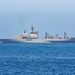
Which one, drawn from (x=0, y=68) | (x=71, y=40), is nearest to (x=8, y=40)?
(x=71, y=40)

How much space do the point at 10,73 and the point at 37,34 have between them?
434 feet

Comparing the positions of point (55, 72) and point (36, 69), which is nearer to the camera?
point (55, 72)

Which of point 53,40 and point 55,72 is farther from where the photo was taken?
point 53,40

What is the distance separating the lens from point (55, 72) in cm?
4172

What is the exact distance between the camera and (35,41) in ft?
550

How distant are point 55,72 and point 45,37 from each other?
130688 mm

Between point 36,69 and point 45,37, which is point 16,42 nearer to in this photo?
point 45,37

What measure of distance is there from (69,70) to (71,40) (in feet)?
428

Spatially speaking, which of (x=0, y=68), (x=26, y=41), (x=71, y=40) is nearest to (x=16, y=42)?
(x=26, y=41)

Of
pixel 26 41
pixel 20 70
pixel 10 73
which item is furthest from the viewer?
pixel 26 41

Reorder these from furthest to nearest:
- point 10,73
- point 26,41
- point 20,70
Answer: point 26,41
point 20,70
point 10,73

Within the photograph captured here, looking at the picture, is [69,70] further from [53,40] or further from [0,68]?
[53,40]

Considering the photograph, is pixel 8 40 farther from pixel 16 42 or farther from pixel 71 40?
→ pixel 71 40

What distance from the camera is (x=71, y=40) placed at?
6831 inches
